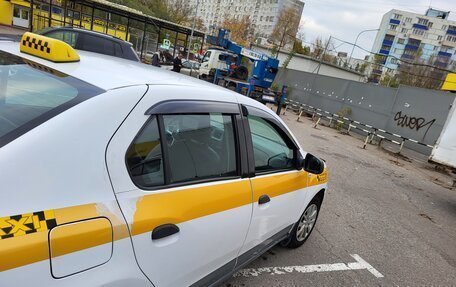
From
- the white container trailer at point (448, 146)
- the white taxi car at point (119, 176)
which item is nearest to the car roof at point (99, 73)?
the white taxi car at point (119, 176)

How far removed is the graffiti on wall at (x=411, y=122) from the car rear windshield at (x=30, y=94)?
Answer: 15521 mm

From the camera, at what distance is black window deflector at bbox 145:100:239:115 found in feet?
5.78

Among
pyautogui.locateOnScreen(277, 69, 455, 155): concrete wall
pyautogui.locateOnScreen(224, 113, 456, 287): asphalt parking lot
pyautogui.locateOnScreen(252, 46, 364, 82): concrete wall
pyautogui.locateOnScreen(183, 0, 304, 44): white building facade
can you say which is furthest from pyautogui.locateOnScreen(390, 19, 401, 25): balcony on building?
pyautogui.locateOnScreen(224, 113, 456, 287): asphalt parking lot

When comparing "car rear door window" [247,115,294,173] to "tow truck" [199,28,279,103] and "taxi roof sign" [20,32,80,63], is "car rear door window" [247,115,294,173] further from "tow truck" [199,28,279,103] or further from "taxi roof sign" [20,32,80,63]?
"tow truck" [199,28,279,103]

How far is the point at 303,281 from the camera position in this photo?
10.9 feet

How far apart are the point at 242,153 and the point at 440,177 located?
35.4 feet

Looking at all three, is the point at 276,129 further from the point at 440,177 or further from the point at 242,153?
the point at 440,177

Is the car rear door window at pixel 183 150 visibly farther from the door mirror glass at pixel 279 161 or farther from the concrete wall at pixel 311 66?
the concrete wall at pixel 311 66

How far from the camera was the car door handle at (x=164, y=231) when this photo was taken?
1.65 meters

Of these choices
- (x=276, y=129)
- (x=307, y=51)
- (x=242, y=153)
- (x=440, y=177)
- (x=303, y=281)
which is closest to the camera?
(x=242, y=153)

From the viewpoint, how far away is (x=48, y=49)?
6.25 feet

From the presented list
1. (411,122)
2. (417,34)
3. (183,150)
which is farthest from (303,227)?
(417,34)

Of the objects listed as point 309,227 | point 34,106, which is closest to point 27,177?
point 34,106

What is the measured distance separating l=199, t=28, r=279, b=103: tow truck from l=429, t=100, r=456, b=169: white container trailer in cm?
997
